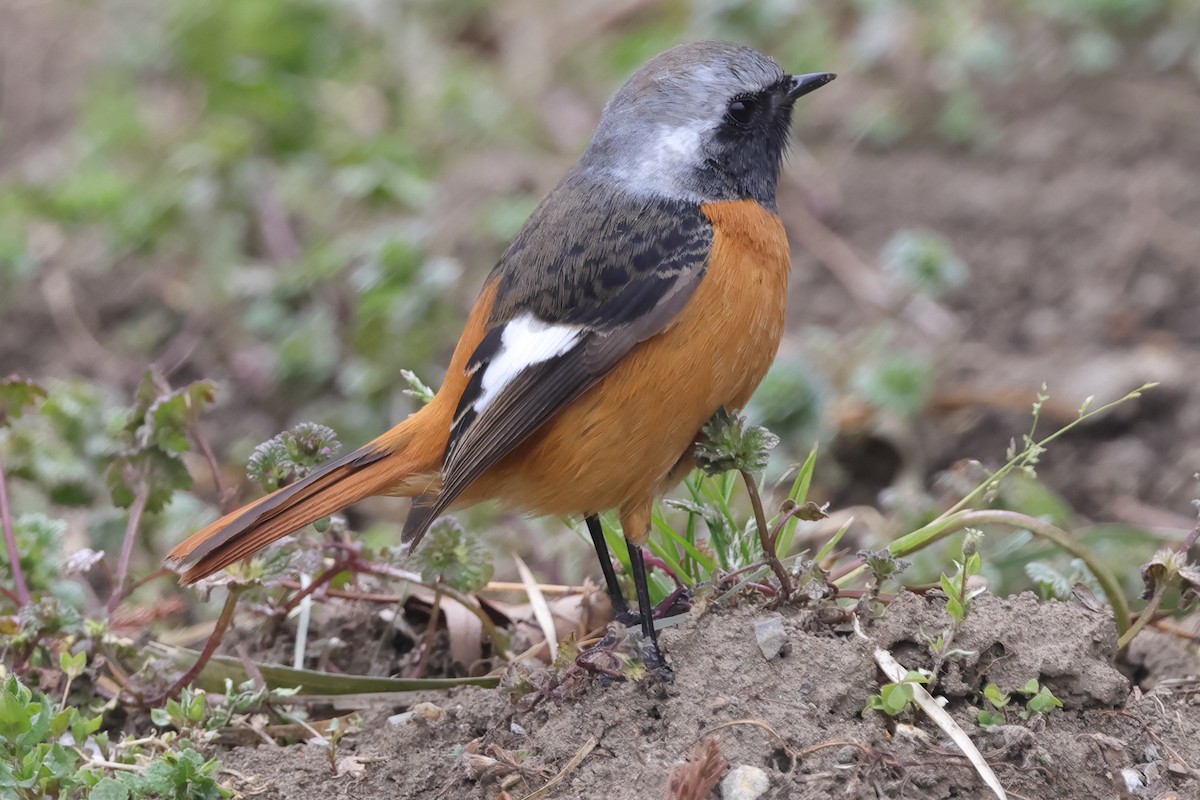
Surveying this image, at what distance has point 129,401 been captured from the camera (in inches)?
257

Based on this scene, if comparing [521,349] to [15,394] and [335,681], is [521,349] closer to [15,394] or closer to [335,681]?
[335,681]

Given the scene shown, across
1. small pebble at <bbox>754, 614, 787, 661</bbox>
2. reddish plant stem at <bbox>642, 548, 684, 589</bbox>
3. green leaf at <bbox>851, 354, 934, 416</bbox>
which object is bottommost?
green leaf at <bbox>851, 354, 934, 416</bbox>

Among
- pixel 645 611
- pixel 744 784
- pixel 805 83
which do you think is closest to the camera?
pixel 744 784

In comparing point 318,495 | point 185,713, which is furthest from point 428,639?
point 185,713

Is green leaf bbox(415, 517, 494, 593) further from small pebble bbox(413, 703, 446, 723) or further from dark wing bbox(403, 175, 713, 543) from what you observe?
small pebble bbox(413, 703, 446, 723)

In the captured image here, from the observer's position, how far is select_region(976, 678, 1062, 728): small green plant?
3.03 m

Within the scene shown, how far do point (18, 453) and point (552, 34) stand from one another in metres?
5.46

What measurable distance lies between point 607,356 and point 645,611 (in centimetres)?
66

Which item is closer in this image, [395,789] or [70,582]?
[395,789]

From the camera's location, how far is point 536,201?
7195 millimetres

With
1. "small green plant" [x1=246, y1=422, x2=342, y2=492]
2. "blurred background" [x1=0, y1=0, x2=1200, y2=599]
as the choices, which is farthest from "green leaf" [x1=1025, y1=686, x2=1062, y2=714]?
"small green plant" [x1=246, y1=422, x2=342, y2=492]

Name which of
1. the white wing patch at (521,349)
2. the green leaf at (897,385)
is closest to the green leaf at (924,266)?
the green leaf at (897,385)

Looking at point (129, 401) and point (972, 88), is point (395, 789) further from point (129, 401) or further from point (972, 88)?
point (972, 88)

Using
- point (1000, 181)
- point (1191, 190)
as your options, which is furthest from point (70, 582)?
point (1191, 190)
